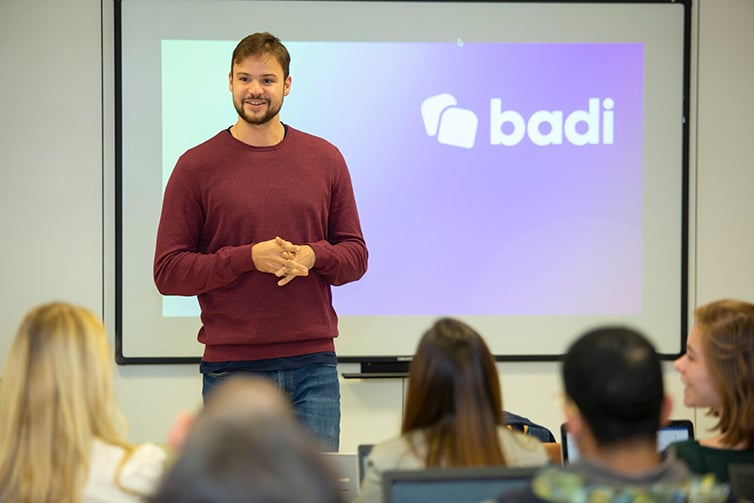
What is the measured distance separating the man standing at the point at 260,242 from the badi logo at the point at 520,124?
1362 mm

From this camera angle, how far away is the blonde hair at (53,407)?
1.79m

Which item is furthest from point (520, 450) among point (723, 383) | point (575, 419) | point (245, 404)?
point (245, 404)

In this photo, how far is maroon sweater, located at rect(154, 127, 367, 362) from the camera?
324 centimetres

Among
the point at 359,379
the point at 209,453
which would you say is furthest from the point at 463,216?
the point at 209,453

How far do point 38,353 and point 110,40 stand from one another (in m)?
2.91

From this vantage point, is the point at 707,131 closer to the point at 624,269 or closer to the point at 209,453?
the point at 624,269

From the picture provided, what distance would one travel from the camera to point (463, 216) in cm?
461

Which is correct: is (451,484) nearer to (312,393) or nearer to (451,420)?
(451,420)

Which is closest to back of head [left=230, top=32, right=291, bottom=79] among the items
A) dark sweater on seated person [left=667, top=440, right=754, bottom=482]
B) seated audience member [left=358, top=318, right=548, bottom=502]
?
seated audience member [left=358, top=318, right=548, bottom=502]

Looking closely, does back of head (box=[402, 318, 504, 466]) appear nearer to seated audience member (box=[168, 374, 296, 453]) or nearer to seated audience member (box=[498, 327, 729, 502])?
seated audience member (box=[498, 327, 729, 502])

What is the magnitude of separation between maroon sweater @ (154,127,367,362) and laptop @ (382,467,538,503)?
1.61 m

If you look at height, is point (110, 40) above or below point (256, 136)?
above

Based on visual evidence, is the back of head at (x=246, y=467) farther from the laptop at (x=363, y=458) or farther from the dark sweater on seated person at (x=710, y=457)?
the dark sweater on seated person at (x=710, y=457)

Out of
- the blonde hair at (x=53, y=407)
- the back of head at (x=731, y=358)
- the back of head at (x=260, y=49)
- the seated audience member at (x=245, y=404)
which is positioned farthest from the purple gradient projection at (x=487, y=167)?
the seated audience member at (x=245, y=404)
